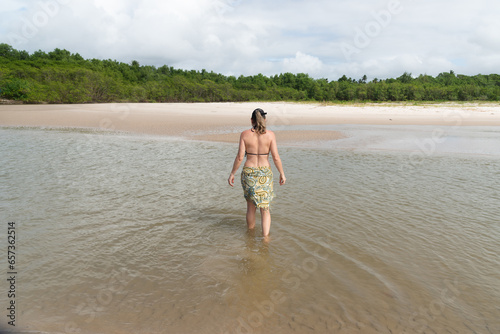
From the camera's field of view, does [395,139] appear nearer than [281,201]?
No

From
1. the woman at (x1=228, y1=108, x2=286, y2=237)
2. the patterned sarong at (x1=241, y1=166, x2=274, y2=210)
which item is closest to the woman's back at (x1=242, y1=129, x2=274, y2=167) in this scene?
the woman at (x1=228, y1=108, x2=286, y2=237)

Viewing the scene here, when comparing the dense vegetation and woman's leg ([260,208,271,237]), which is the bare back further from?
the dense vegetation

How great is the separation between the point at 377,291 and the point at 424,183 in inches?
256

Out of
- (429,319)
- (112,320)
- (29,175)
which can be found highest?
(29,175)

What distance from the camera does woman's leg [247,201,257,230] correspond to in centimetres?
557

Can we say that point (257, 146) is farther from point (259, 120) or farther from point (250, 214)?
point (250, 214)

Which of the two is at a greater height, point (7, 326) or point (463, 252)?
point (7, 326)

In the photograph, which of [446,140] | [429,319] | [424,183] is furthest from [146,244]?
[446,140]

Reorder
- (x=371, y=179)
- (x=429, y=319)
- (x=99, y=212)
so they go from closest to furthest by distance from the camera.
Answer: (x=429, y=319) < (x=99, y=212) < (x=371, y=179)

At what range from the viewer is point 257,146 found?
17.2ft

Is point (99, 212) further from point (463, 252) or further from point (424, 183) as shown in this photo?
point (424, 183)

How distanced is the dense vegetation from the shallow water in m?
54.2

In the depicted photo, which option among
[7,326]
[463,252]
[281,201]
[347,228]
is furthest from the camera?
[281,201]

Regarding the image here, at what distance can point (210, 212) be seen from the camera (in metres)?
6.69
